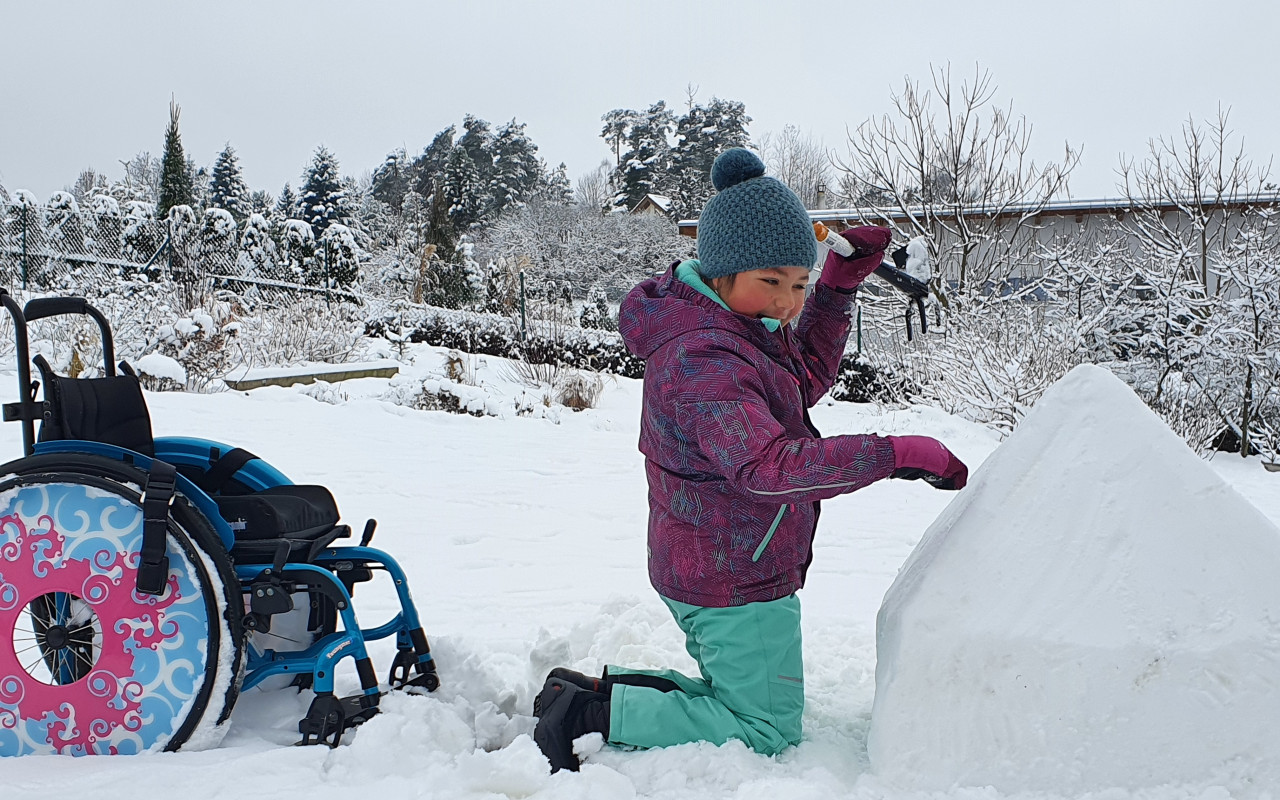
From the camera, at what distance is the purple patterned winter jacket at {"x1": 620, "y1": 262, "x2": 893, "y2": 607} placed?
168cm

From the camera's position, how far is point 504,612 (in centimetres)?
297

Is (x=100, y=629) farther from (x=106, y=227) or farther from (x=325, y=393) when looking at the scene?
(x=106, y=227)

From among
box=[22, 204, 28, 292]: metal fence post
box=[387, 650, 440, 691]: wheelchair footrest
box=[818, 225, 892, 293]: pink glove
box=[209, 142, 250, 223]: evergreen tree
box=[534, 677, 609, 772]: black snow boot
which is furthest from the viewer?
box=[209, 142, 250, 223]: evergreen tree

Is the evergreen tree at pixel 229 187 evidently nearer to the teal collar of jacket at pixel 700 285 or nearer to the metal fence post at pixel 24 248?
the metal fence post at pixel 24 248

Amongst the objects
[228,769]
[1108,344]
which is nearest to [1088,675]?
[228,769]

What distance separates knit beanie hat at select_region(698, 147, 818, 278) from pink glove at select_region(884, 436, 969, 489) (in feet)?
1.69

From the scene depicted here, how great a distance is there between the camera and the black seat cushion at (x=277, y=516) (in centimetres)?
195

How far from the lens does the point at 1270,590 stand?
1.59 m

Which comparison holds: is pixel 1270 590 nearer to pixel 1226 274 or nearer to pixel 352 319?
pixel 1226 274

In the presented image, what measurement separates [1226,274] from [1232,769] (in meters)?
9.94

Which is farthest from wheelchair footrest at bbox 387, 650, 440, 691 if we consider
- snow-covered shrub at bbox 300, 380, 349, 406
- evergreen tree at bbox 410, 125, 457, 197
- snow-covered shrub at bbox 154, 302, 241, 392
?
evergreen tree at bbox 410, 125, 457, 197

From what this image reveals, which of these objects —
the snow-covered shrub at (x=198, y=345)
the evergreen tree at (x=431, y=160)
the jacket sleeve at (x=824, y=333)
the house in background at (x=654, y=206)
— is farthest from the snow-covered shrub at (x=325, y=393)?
the evergreen tree at (x=431, y=160)

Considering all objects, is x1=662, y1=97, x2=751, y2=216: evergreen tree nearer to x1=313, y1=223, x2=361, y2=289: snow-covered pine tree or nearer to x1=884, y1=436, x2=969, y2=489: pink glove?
x1=313, y1=223, x2=361, y2=289: snow-covered pine tree

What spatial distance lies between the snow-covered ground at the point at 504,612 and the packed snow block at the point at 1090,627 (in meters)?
0.07
